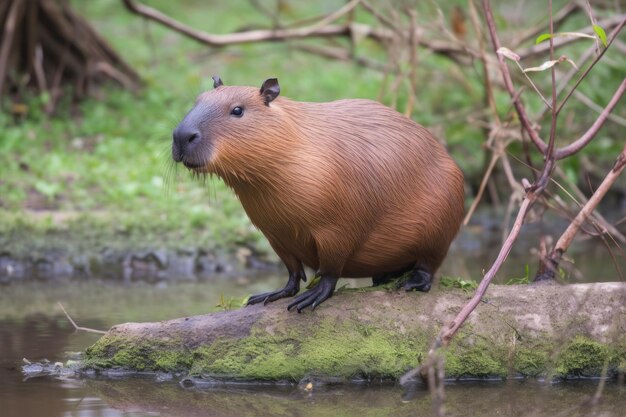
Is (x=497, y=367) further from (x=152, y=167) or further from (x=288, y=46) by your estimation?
(x=288, y=46)

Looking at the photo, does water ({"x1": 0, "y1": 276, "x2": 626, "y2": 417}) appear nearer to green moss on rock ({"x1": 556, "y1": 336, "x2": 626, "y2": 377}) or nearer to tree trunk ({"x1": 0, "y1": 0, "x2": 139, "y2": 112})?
green moss on rock ({"x1": 556, "y1": 336, "x2": 626, "y2": 377})

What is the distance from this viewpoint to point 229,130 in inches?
163

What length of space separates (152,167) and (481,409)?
501 cm

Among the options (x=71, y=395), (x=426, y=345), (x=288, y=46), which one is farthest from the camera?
(x=288, y=46)

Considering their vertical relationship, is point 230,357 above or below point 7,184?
below

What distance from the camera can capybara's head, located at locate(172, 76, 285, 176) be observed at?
407 cm

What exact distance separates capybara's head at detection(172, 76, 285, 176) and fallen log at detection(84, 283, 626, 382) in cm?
78

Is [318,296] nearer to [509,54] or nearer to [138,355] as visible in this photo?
[138,355]

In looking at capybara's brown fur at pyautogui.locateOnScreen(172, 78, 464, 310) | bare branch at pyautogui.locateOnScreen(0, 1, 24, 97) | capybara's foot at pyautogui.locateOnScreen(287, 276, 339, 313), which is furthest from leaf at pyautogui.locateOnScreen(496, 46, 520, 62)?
bare branch at pyautogui.locateOnScreen(0, 1, 24, 97)

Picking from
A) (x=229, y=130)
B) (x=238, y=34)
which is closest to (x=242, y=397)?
(x=229, y=130)

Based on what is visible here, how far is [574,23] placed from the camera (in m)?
8.83

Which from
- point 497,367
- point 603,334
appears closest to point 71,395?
point 497,367

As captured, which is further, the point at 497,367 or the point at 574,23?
the point at 574,23

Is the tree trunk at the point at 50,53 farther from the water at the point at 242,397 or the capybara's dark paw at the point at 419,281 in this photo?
the capybara's dark paw at the point at 419,281
